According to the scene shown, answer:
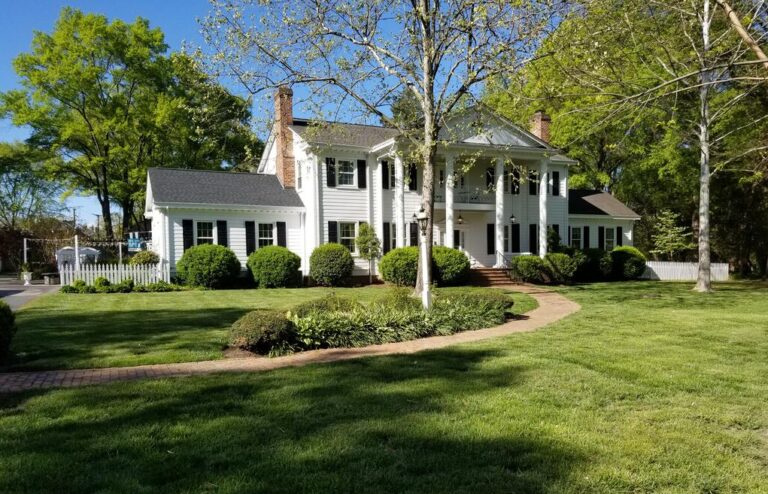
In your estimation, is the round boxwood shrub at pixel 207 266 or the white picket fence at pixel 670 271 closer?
the round boxwood shrub at pixel 207 266

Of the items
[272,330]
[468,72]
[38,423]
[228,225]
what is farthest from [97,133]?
[38,423]

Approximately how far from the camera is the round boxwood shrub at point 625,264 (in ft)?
89.5

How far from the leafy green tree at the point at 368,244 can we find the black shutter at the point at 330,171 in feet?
7.42

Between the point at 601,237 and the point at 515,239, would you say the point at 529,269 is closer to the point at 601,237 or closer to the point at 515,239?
the point at 515,239

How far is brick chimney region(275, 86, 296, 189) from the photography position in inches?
928

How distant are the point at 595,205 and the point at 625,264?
16.7 ft

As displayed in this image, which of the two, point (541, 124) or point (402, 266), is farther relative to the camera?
point (541, 124)

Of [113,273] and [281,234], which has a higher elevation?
[281,234]

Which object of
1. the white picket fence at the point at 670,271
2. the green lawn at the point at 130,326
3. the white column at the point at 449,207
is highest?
the white column at the point at 449,207

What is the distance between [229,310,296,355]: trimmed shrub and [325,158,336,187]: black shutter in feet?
49.1

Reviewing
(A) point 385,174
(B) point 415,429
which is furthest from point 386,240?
(B) point 415,429

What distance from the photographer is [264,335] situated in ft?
25.5

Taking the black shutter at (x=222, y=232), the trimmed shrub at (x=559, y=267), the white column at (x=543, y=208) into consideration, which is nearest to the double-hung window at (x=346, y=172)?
the black shutter at (x=222, y=232)

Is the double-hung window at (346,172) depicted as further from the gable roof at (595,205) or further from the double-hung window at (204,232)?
the gable roof at (595,205)
